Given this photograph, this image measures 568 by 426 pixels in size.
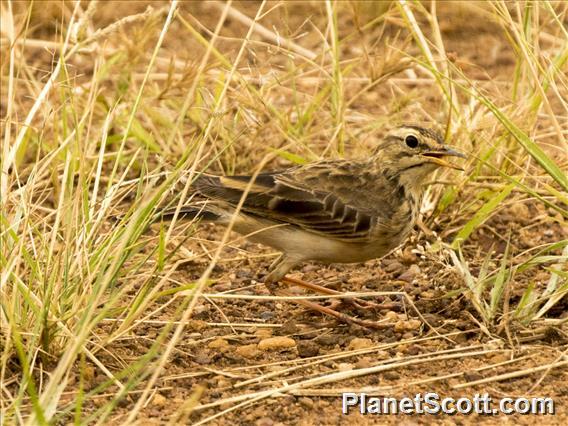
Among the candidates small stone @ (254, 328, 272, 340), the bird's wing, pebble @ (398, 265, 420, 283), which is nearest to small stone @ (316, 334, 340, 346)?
small stone @ (254, 328, 272, 340)

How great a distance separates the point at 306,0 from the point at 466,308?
5.19 m

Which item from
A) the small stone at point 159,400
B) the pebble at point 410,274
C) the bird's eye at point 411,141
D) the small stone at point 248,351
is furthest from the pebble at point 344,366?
the bird's eye at point 411,141

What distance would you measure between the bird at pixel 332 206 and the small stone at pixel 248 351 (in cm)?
62

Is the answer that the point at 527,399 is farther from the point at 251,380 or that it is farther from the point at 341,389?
the point at 251,380

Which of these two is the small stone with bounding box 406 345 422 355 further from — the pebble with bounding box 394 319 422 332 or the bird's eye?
the bird's eye

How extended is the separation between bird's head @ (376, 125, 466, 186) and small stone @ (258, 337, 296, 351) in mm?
1225

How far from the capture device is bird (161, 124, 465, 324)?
5.98 m

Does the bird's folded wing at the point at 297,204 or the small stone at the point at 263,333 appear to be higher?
the bird's folded wing at the point at 297,204

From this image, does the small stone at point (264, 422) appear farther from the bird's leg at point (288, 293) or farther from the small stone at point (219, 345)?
the bird's leg at point (288, 293)

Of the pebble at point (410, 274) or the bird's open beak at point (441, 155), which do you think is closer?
the bird's open beak at point (441, 155)

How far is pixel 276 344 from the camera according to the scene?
5.50 m

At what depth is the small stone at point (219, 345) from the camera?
5465mm

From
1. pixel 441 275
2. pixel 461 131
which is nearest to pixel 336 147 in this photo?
pixel 461 131

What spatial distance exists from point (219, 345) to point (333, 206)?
1084mm
